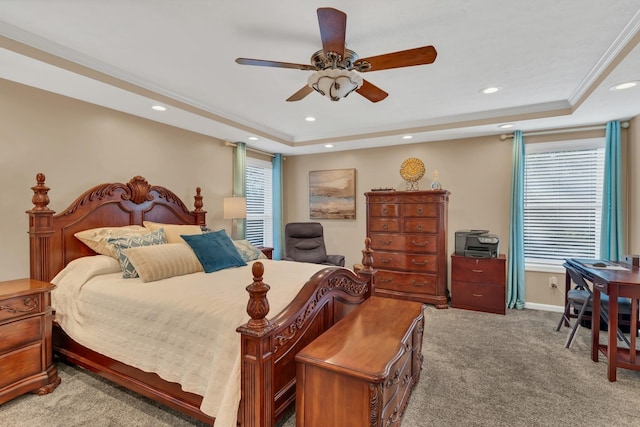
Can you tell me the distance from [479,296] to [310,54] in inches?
137

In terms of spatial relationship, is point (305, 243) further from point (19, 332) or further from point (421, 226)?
point (19, 332)

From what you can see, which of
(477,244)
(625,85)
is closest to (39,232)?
(477,244)

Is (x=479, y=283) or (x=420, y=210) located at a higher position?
(x=420, y=210)

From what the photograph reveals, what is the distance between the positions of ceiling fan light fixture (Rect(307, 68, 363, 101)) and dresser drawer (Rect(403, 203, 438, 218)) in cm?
252

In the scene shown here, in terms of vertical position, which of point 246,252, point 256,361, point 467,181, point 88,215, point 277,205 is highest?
point 467,181

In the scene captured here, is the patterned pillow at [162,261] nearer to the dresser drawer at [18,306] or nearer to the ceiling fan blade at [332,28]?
the dresser drawer at [18,306]

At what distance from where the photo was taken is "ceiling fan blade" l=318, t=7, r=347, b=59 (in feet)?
5.02

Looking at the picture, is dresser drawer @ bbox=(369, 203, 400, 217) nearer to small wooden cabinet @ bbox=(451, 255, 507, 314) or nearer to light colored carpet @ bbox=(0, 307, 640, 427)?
small wooden cabinet @ bbox=(451, 255, 507, 314)

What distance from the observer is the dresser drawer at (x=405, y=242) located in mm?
4195

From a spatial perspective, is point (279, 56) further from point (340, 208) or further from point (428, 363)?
point (340, 208)

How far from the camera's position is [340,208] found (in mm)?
5379

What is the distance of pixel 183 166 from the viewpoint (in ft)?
13.1

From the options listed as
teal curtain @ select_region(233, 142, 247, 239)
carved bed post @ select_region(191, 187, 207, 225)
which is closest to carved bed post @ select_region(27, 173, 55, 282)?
carved bed post @ select_region(191, 187, 207, 225)

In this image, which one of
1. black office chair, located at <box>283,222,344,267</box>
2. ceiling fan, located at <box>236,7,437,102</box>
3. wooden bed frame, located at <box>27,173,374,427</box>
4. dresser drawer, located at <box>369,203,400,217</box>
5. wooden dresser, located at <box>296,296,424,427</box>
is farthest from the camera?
black office chair, located at <box>283,222,344,267</box>
